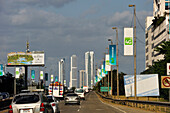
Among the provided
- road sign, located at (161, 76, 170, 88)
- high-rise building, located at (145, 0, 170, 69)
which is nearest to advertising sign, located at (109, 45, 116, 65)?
road sign, located at (161, 76, 170, 88)

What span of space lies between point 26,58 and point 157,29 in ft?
176

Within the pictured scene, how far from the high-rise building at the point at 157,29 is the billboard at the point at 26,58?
41.6m

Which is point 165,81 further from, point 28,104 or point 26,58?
point 26,58

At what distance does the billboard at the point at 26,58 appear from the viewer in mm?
102188

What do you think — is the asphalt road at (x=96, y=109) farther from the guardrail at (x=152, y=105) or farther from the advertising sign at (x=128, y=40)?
the advertising sign at (x=128, y=40)

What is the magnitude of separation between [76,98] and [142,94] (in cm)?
1283

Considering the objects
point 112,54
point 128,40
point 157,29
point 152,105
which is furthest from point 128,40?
point 157,29

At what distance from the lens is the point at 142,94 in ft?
181

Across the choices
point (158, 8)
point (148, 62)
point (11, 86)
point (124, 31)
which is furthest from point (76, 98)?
point (148, 62)

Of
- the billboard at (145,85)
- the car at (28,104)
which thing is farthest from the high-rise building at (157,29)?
the car at (28,104)

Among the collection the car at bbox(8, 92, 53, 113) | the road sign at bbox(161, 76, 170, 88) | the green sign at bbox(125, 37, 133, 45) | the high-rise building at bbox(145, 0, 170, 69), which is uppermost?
the high-rise building at bbox(145, 0, 170, 69)

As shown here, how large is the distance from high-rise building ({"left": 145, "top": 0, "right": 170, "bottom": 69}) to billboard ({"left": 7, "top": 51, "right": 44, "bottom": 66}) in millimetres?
41631

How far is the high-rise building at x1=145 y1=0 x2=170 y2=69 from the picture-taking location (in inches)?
4722

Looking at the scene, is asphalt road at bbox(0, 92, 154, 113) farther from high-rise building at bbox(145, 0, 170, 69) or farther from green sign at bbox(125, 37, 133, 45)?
high-rise building at bbox(145, 0, 170, 69)
